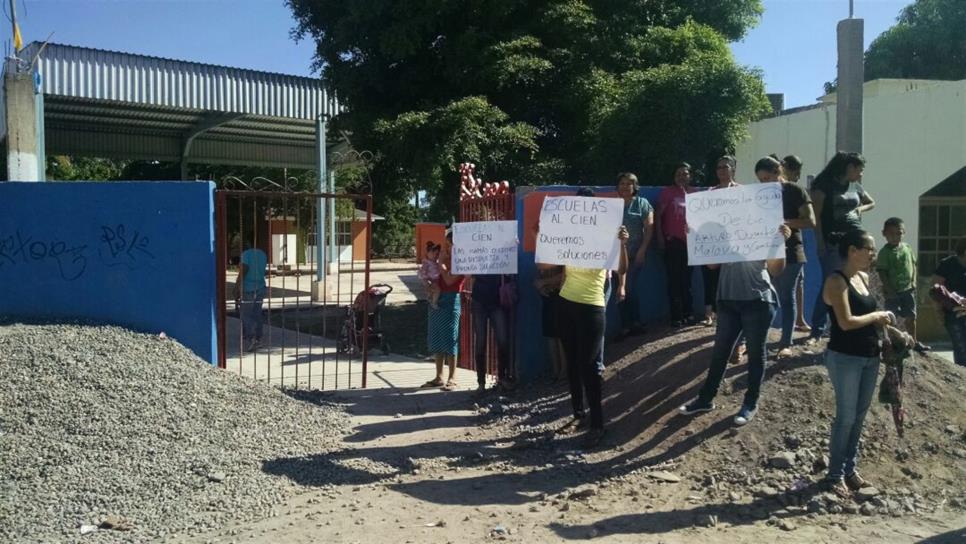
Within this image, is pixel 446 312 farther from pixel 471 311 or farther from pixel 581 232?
pixel 581 232

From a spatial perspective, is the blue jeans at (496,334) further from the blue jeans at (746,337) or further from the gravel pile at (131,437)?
the blue jeans at (746,337)

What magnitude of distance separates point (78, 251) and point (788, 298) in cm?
702

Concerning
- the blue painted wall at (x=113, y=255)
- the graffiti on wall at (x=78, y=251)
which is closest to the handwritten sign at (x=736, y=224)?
the blue painted wall at (x=113, y=255)

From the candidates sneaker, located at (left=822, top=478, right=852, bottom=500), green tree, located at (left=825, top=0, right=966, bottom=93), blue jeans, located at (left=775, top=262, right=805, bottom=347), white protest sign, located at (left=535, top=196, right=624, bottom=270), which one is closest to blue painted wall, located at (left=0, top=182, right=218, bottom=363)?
white protest sign, located at (left=535, top=196, right=624, bottom=270)

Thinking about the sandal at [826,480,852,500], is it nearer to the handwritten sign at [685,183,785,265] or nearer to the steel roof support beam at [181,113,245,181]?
the handwritten sign at [685,183,785,265]

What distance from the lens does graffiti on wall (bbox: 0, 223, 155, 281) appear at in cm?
820

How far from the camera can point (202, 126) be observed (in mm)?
23109

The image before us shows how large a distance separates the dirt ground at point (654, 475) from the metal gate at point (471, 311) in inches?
55.6

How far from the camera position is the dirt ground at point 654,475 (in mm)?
4973

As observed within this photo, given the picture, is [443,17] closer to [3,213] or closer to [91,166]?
[3,213]

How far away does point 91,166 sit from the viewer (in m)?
50.4

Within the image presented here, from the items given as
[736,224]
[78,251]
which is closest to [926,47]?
[736,224]

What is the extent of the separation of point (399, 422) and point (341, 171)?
25432 mm

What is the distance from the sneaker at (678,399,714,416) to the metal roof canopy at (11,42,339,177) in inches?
526
